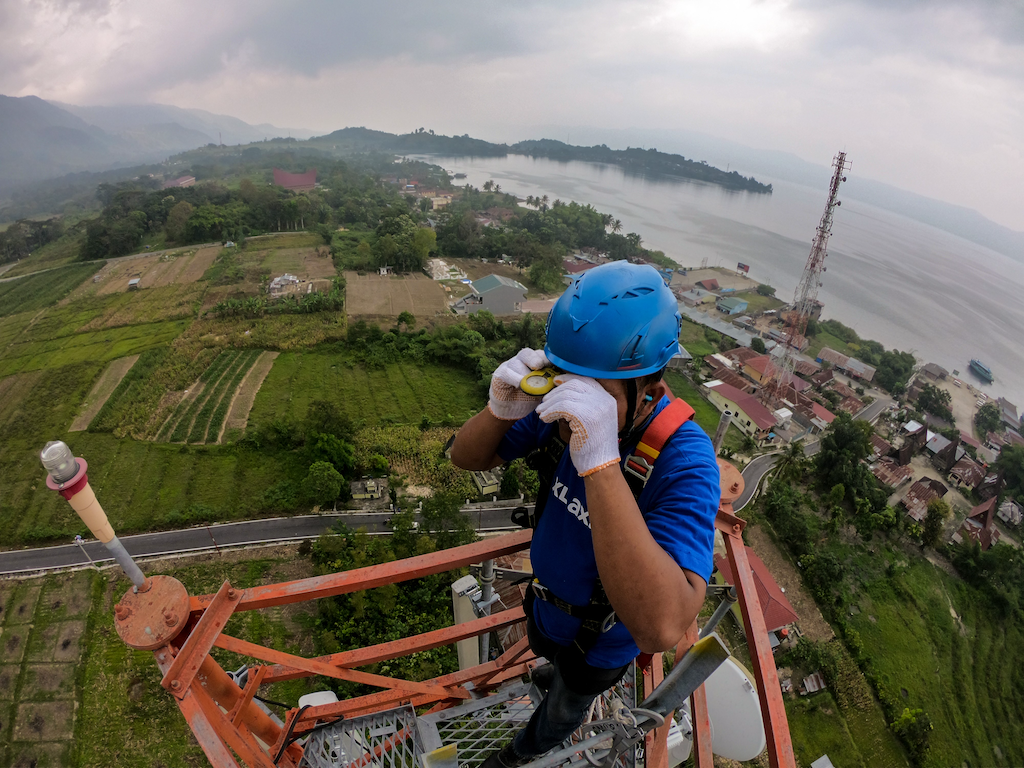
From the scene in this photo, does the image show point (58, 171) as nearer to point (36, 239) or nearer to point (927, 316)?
point (36, 239)

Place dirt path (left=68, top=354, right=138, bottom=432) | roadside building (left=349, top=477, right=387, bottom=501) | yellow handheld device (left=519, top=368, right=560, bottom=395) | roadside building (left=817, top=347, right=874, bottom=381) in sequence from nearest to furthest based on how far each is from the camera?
yellow handheld device (left=519, top=368, right=560, bottom=395) < roadside building (left=349, top=477, right=387, bottom=501) < dirt path (left=68, top=354, right=138, bottom=432) < roadside building (left=817, top=347, right=874, bottom=381)

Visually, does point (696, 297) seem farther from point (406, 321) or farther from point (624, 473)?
point (624, 473)

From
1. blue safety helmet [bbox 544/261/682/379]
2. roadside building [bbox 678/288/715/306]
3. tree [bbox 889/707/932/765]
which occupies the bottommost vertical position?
tree [bbox 889/707/932/765]

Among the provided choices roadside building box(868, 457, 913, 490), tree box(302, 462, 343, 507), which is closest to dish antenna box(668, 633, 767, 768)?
tree box(302, 462, 343, 507)

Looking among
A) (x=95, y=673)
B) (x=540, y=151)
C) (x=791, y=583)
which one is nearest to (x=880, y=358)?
(x=791, y=583)

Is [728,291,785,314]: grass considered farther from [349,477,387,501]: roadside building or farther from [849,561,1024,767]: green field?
[349,477,387,501]: roadside building

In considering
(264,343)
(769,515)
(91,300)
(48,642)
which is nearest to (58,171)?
(91,300)

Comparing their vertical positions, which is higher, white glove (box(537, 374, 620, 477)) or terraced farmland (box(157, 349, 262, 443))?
white glove (box(537, 374, 620, 477))
